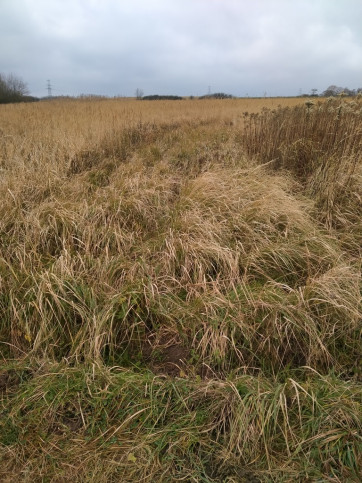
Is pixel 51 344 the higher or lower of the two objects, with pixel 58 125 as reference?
lower

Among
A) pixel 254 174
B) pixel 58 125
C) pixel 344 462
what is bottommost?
pixel 344 462

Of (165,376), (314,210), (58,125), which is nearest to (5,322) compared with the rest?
(165,376)

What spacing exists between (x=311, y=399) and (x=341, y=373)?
314 mm

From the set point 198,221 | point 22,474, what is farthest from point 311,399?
point 198,221

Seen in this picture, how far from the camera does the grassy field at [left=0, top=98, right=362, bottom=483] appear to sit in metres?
1.50

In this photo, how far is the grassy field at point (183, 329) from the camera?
150 cm

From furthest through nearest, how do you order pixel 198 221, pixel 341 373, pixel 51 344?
1. pixel 198 221
2. pixel 51 344
3. pixel 341 373

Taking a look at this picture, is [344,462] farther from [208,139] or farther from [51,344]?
[208,139]

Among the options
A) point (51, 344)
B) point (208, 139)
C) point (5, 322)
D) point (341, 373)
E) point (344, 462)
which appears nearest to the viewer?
point (344, 462)

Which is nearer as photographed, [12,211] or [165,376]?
[165,376]

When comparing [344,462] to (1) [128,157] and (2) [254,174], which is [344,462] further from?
(1) [128,157]

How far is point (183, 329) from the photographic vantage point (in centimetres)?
213

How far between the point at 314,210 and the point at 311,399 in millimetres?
2345

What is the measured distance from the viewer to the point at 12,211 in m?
3.21
